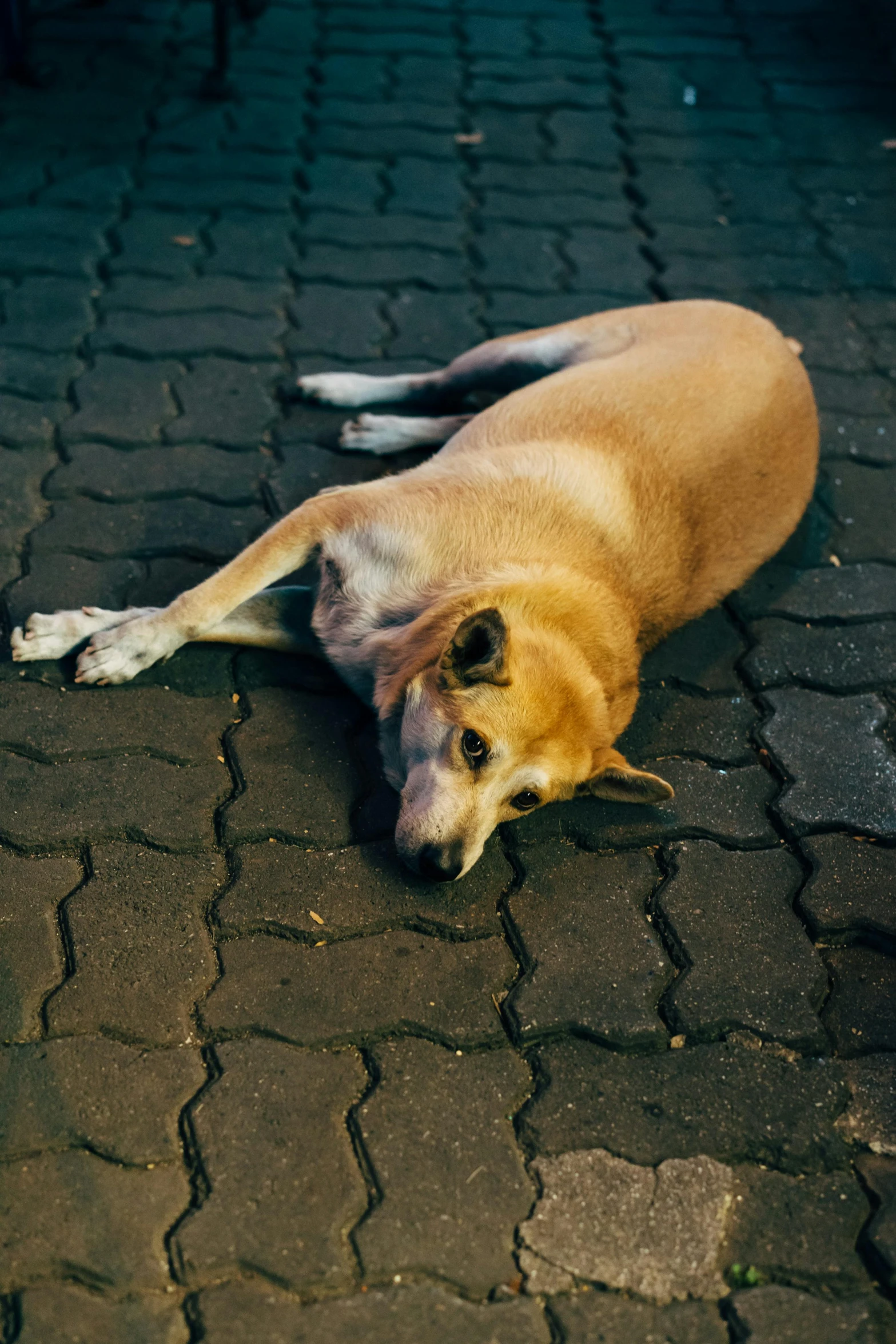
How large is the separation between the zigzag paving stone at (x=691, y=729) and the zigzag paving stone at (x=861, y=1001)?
2.30ft

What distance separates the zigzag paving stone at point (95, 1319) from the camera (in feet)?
7.09

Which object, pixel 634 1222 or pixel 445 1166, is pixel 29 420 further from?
pixel 634 1222

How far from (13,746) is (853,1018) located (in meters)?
2.31

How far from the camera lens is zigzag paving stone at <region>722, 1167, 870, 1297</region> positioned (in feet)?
7.98

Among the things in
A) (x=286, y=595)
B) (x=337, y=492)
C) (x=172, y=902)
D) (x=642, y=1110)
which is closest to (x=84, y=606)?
(x=286, y=595)

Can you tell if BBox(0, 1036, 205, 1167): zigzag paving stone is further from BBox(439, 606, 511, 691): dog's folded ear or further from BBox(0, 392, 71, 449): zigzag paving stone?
BBox(0, 392, 71, 449): zigzag paving stone

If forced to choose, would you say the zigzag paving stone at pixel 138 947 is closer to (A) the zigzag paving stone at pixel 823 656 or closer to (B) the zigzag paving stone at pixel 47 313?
(A) the zigzag paving stone at pixel 823 656

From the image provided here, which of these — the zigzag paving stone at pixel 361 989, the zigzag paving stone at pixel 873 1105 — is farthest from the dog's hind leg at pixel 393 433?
the zigzag paving stone at pixel 873 1105

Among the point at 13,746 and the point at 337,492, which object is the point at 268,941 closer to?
the point at 13,746

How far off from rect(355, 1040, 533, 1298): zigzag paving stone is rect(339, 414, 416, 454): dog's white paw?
244 centimetres

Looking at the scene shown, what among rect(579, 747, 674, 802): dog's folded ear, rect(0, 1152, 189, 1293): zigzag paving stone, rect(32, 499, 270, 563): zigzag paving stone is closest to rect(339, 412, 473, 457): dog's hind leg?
rect(32, 499, 270, 563): zigzag paving stone

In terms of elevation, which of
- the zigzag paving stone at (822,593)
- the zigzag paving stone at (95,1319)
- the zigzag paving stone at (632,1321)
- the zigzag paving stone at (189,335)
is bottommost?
the zigzag paving stone at (822,593)

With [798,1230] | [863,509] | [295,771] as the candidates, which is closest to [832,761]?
[863,509]

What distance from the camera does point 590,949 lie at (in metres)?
3.00
